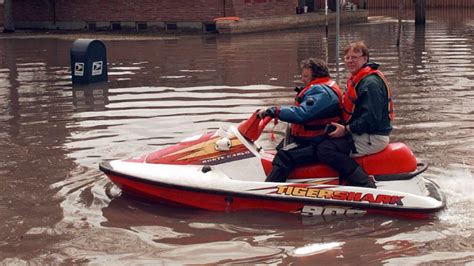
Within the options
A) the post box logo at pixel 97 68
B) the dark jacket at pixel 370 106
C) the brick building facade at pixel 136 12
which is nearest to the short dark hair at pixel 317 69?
the dark jacket at pixel 370 106

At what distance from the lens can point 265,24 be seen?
3881cm

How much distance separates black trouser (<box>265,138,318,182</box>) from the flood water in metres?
0.38

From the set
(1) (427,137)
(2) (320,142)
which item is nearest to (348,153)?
(2) (320,142)

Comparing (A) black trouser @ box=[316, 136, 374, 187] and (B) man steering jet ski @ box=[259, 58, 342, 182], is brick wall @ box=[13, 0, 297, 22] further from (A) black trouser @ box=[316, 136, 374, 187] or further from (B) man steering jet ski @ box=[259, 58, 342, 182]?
(A) black trouser @ box=[316, 136, 374, 187]

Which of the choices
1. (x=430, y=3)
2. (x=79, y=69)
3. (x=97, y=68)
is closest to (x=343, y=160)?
(x=79, y=69)

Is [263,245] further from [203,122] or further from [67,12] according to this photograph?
[67,12]

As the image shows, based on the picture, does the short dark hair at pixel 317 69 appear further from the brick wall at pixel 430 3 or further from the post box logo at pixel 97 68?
the brick wall at pixel 430 3

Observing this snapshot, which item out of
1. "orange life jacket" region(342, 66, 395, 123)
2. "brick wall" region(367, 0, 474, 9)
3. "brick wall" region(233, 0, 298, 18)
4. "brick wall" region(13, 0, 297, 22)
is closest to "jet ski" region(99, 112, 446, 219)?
"orange life jacket" region(342, 66, 395, 123)

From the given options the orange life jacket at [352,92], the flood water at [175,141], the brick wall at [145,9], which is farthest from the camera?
the brick wall at [145,9]

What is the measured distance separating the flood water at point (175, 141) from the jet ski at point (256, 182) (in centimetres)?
13

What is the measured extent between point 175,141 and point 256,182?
3922 millimetres

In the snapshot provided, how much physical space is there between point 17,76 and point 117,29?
1962 centimetres

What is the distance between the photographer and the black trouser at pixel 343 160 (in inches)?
302

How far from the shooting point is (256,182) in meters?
7.70
